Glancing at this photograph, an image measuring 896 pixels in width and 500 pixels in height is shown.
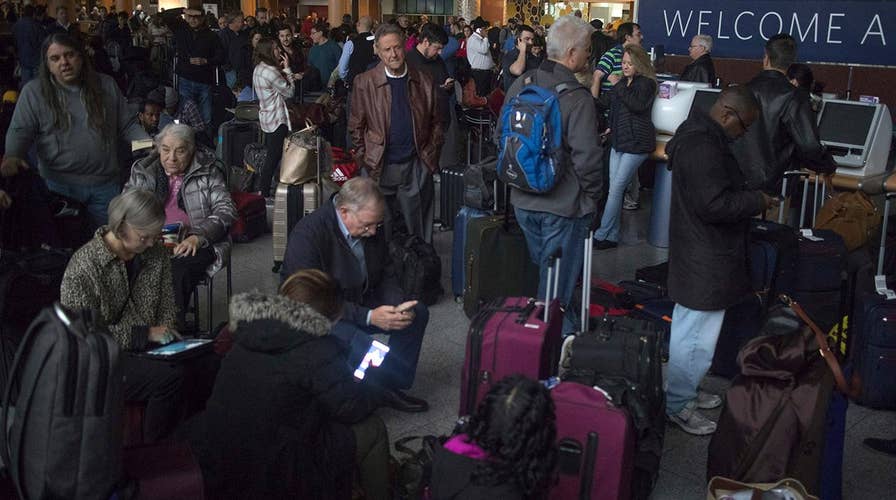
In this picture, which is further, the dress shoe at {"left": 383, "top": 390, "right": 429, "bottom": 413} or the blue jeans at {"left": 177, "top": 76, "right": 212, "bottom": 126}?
the blue jeans at {"left": 177, "top": 76, "right": 212, "bottom": 126}

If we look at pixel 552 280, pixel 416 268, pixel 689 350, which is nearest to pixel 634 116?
pixel 416 268

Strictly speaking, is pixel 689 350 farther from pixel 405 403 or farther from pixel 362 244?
pixel 362 244

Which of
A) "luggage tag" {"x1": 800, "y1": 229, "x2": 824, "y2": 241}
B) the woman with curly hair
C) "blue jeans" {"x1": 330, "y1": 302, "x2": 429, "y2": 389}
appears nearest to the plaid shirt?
"blue jeans" {"x1": 330, "y1": 302, "x2": 429, "y2": 389}

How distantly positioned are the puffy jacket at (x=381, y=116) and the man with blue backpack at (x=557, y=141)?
49.2 inches

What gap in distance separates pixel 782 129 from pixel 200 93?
6833 millimetres

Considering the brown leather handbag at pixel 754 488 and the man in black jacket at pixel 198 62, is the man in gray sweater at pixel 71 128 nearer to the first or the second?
the brown leather handbag at pixel 754 488

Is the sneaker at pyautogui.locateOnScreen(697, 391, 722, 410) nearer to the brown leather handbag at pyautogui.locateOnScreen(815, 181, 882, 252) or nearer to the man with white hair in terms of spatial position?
the brown leather handbag at pyautogui.locateOnScreen(815, 181, 882, 252)

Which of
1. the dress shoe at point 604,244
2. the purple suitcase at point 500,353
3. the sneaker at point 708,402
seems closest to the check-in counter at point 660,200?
the dress shoe at point 604,244

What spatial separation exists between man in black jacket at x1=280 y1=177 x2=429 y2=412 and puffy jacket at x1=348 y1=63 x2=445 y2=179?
1.60 m

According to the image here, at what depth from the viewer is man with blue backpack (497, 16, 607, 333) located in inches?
173

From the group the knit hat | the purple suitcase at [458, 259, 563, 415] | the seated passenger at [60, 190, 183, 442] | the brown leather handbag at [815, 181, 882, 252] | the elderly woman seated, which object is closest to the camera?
the seated passenger at [60, 190, 183, 442]

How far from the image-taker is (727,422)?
3.34 meters

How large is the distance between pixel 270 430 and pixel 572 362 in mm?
1199

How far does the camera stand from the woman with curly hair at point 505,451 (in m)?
2.52
